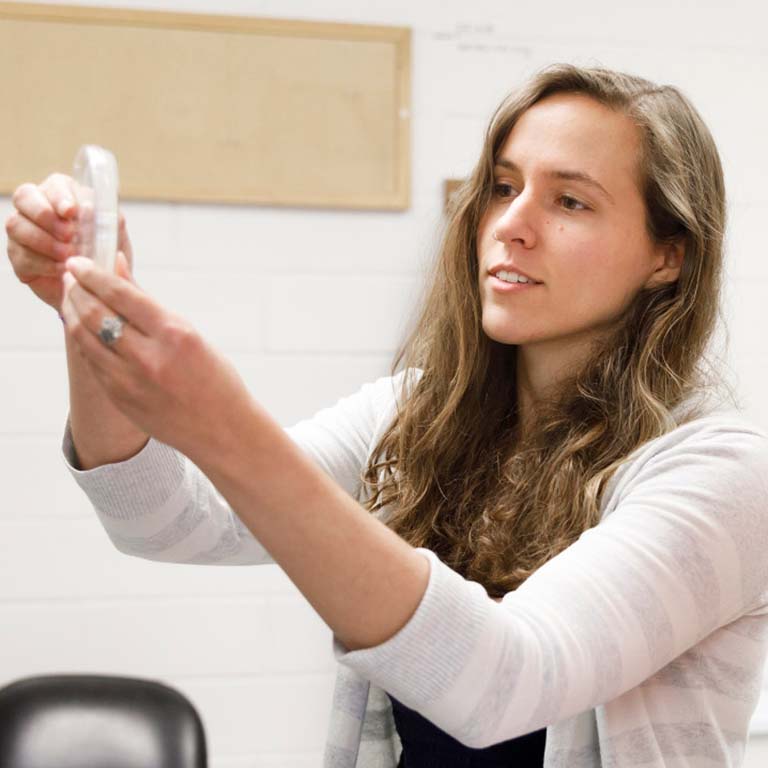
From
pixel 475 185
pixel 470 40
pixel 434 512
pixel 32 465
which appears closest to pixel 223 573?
pixel 32 465

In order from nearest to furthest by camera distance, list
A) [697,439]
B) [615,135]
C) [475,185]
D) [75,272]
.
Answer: [75,272]
[697,439]
[615,135]
[475,185]

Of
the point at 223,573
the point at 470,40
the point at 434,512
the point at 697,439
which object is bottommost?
the point at 223,573

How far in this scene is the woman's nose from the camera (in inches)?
47.2

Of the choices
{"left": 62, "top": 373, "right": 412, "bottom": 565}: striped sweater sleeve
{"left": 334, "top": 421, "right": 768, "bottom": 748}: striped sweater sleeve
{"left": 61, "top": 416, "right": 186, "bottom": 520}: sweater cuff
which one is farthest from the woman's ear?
{"left": 61, "top": 416, "right": 186, "bottom": 520}: sweater cuff

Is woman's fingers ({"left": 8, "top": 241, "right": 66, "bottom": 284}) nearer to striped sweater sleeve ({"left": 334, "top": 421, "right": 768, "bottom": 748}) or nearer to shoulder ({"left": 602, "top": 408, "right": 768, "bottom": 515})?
striped sweater sleeve ({"left": 334, "top": 421, "right": 768, "bottom": 748})

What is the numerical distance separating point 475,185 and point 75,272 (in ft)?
2.48

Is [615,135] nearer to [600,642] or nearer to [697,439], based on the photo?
[697,439]

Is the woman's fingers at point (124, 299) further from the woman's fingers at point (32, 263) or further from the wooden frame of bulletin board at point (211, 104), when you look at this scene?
the wooden frame of bulletin board at point (211, 104)

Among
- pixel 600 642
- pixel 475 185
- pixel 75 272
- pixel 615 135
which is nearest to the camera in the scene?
pixel 75 272

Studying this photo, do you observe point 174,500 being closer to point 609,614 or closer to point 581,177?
point 609,614

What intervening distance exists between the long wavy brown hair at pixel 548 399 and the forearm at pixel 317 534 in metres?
0.40

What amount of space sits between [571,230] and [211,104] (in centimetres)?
86

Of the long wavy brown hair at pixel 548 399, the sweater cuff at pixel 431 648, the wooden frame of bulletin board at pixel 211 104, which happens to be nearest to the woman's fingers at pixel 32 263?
the sweater cuff at pixel 431 648

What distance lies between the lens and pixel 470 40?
6.38ft
